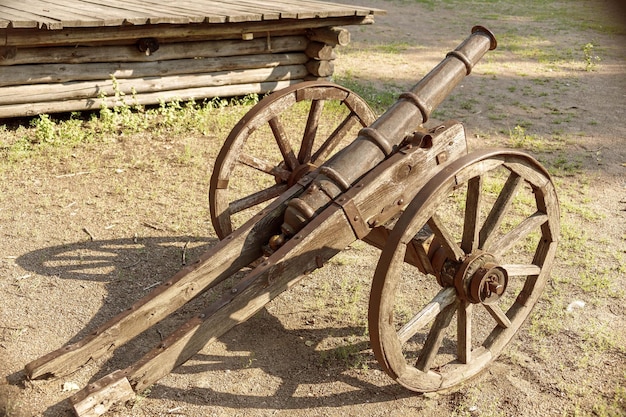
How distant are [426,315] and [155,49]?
5129 millimetres

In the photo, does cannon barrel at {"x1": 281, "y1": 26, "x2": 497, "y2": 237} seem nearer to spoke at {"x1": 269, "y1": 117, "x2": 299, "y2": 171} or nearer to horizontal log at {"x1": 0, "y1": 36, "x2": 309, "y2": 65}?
spoke at {"x1": 269, "y1": 117, "x2": 299, "y2": 171}

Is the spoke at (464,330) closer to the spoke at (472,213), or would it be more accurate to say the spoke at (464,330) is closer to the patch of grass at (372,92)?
the spoke at (472,213)

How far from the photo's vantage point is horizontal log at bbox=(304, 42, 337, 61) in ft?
26.9

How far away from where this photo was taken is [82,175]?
6.29m

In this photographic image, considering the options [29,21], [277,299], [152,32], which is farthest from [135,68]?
[277,299]

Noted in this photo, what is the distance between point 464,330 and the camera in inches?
140

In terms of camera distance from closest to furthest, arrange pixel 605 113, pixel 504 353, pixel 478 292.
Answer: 1. pixel 478 292
2. pixel 504 353
3. pixel 605 113

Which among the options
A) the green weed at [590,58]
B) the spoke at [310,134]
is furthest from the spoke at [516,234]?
the green weed at [590,58]

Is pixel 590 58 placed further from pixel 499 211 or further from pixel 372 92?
pixel 499 211

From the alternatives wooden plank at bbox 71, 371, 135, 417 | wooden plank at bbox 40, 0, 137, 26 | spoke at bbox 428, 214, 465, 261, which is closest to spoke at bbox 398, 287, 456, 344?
spoke at bbox 428, 214, 465, 261

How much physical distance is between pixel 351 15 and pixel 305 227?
16.6 ft

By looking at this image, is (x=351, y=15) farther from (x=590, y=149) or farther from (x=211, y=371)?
(x=211, y=371)

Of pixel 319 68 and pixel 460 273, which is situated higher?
pixel 319 68

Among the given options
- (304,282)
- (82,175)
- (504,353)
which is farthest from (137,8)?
(504,353)
